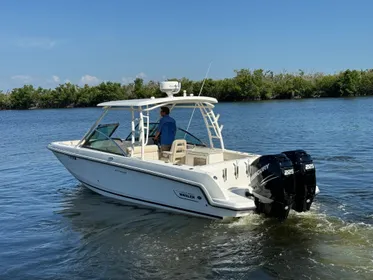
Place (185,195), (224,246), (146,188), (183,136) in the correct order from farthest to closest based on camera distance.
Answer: (183,136), (146,188), (185,195), (224,246)

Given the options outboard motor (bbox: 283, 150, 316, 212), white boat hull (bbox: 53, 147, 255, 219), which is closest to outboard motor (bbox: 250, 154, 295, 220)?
outboard motor (bbox: 283, 150, 316, 212)

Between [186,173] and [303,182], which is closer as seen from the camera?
[303,182]

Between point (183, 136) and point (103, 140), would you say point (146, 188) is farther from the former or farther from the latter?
point (183, 136)

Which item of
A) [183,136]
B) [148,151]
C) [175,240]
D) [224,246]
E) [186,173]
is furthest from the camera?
[183,136]

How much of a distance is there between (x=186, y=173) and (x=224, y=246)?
5.23ft

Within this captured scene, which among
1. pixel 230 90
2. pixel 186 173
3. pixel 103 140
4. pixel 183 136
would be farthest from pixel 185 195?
pixel 230 90

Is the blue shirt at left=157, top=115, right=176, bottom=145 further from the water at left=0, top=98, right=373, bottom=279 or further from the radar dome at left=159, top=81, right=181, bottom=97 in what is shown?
the water at left=0, top=98, right=373, bottom=279

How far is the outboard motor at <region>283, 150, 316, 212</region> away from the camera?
7281 mm

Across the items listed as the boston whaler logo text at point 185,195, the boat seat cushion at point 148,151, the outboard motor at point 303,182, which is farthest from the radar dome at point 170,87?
the outboard motor at point 303,182

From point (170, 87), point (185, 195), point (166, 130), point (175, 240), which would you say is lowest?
point (175, 240)

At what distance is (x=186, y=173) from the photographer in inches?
314

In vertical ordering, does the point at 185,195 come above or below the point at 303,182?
below

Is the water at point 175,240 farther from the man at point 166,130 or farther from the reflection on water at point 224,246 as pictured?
the man at point 166,130

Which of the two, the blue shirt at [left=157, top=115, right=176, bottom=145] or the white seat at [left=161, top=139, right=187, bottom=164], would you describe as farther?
the blue shirt at [left=157, top=115, right=176, bottom=145]
